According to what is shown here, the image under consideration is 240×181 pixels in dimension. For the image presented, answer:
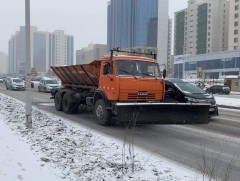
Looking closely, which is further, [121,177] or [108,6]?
[108,6]

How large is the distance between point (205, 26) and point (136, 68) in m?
128

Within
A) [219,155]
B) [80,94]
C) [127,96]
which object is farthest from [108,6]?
[219,155]

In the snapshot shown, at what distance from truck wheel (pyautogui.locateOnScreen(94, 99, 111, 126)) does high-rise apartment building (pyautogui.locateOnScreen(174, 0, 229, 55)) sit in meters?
120

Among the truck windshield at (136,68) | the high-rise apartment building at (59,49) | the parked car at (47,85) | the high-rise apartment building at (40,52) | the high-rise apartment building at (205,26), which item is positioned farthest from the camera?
the high-rise apartment building at (205,26)

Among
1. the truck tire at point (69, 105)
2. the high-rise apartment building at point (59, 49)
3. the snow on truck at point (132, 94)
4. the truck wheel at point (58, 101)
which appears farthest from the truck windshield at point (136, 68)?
the high-rise apartment building at point (59, 49)

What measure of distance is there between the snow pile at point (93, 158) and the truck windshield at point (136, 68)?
254cm

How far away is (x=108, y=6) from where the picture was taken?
5478 cm

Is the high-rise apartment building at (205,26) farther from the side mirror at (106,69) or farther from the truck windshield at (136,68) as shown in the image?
the side mirror at (106,69)

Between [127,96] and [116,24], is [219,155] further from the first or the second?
[116,24]

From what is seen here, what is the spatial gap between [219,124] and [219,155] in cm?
568

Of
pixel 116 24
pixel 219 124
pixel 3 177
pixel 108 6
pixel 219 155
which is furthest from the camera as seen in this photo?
pixel 108 6

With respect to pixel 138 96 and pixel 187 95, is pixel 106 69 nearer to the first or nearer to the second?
pixel 138 96

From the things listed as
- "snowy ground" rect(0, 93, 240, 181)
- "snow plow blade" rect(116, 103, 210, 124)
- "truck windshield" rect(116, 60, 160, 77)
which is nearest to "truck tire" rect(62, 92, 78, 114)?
"truck windshield" rect(116, 60, 160, 77)

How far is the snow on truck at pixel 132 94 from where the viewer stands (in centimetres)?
1122
